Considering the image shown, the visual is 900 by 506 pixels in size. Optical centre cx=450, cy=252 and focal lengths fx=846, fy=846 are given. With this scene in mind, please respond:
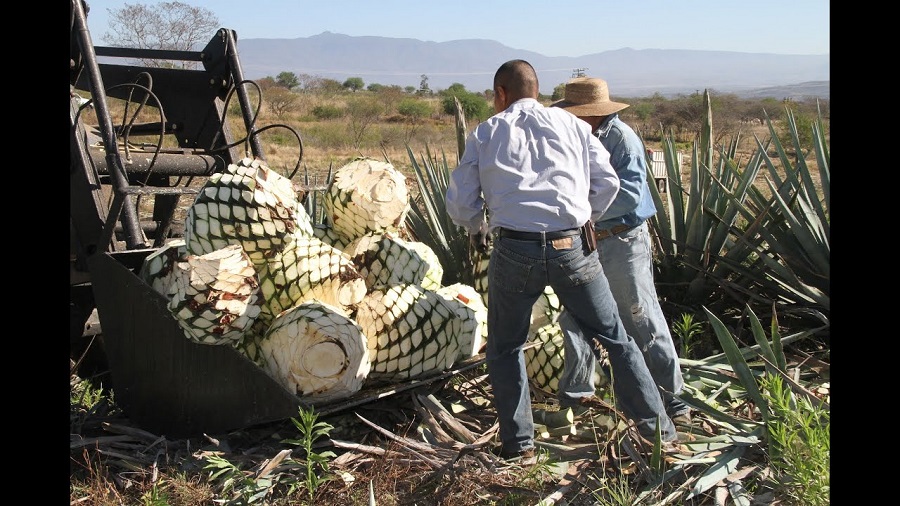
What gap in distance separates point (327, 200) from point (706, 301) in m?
2.34

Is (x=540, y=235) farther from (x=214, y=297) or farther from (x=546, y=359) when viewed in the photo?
Result: (x=214, y=297)

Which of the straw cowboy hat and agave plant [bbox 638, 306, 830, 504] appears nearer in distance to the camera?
agave plant [bbox 638, 306, 830, 504]

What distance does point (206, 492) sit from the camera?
3.17 m

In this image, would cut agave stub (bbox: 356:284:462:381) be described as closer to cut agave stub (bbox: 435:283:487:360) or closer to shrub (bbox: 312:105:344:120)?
cut agave stub (bbox: 435:283:487:360)

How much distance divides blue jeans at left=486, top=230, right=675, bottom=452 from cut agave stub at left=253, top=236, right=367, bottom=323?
2.27 ft

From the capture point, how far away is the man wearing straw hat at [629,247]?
368 cm

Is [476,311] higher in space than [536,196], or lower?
lower

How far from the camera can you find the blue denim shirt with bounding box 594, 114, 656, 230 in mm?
3648

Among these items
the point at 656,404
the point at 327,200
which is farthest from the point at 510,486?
the point at 327,200

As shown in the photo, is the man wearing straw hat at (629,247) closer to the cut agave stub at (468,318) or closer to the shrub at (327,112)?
the cut agave stub at (468,318)

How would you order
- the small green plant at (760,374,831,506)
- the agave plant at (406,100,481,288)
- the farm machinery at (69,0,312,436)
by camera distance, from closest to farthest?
1. the small green plant at (760,374,831,506)
2. the farm machinery at (69,0,312,436)
3. the agave plant at (406,100,481,288)

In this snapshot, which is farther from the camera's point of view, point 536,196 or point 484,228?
point 484,228

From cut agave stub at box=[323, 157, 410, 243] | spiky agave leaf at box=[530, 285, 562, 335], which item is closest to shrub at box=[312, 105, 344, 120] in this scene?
cut agave stub at box=[323, 157, 410, 243]
